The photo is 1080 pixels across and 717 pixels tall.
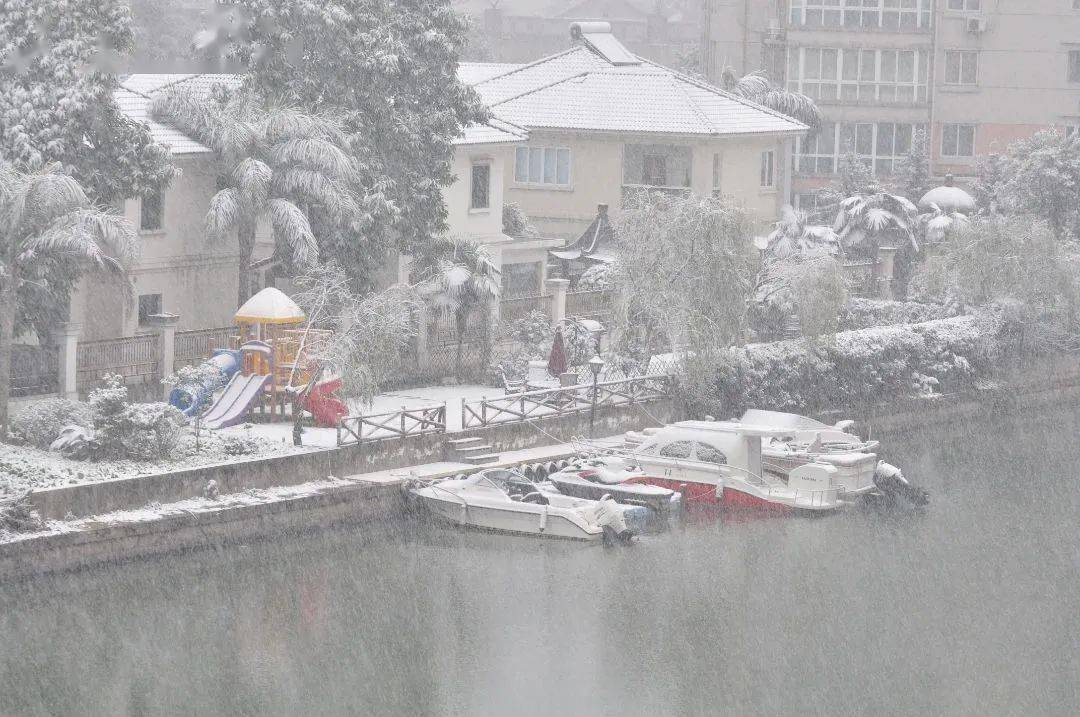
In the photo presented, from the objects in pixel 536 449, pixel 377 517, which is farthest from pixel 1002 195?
pixel 377 517

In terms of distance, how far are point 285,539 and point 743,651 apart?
890 centimetres

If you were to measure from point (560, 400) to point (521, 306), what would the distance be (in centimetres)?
706

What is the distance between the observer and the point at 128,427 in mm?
32719

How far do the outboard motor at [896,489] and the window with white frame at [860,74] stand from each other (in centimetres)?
3756

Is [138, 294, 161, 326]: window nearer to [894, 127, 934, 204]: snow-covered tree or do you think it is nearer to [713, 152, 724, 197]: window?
[713, 152, 724, 197]: window

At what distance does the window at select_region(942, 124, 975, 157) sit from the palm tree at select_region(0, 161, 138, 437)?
153 ft

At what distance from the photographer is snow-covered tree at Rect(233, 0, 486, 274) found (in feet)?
139

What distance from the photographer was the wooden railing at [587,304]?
48.5 meters

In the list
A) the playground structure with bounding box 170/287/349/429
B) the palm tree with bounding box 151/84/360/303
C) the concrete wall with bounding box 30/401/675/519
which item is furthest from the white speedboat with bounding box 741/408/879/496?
the palm tree with bounding box 151/84/360/303

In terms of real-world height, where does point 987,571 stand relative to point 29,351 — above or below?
below

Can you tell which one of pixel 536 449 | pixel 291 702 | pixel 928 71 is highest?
pixel 928 71

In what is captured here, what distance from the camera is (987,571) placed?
111 feet

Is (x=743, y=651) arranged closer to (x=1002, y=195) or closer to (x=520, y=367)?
(x=520, y=367)

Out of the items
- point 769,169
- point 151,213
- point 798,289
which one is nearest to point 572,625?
point 151,213
